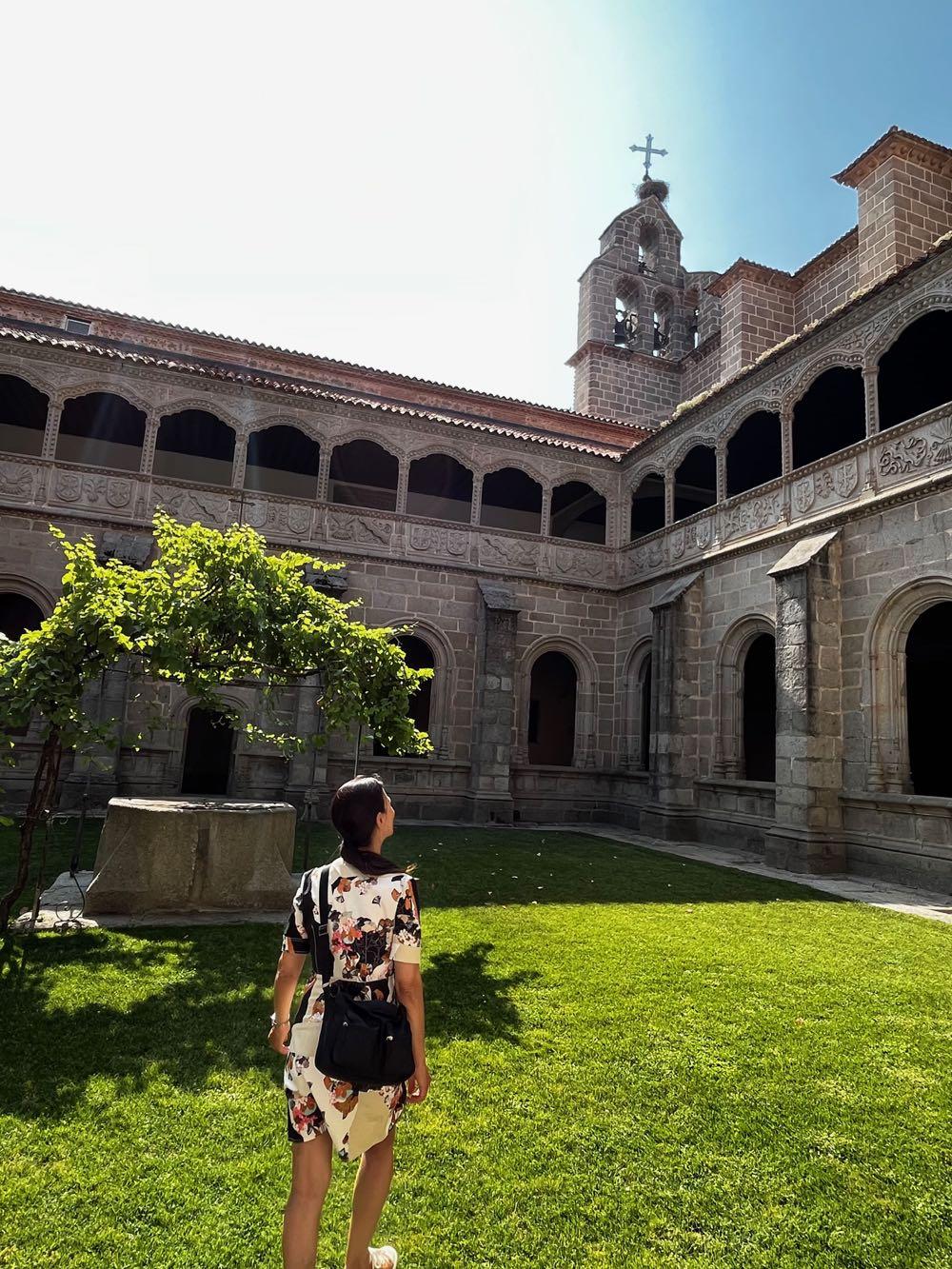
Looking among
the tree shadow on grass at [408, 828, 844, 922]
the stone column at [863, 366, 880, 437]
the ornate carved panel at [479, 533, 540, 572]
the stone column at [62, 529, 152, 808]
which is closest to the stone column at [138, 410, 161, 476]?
the stone column at [62, 529, 152, 808]

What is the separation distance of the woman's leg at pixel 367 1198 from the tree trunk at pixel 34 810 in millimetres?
4687

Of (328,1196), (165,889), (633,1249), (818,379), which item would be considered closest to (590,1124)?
(633,1249)

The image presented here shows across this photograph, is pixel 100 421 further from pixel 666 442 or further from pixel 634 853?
pixel 634 853

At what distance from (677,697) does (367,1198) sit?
13.3 m

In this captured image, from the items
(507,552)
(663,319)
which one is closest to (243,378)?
(507,552)

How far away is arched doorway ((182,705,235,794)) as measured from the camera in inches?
637

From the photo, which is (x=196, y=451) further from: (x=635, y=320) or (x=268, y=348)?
(x=635, y=320)

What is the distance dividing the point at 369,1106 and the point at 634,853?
10689mm

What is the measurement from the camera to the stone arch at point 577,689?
17.1 meters

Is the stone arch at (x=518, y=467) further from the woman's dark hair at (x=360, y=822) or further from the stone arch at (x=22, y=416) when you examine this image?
the woman's dark hair at (x=360, y=822)

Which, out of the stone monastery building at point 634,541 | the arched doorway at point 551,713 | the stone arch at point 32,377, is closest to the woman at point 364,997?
the stone monastery building at point 634,541

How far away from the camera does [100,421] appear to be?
16328 mm

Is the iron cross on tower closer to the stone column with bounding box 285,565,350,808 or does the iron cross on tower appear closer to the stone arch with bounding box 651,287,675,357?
the stone arch with bounding box 651,287,675,357

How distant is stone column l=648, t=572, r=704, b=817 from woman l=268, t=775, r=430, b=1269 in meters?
12.8
